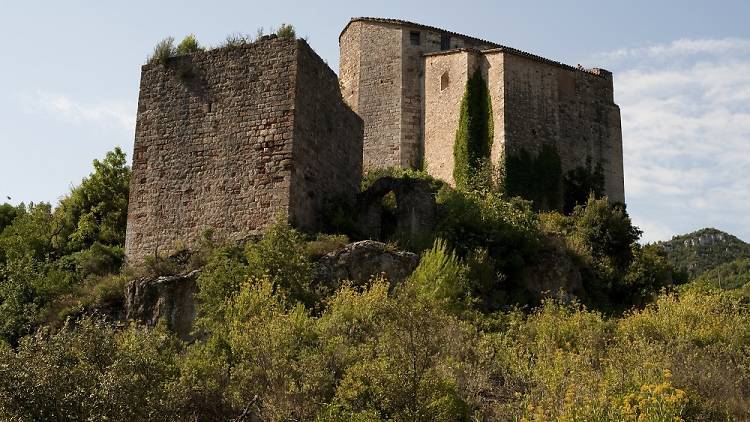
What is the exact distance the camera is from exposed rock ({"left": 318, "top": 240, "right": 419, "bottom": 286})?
63.5 ft

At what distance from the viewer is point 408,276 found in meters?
19.8

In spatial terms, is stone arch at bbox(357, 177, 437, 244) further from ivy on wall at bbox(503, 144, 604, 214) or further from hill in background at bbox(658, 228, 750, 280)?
hill in background at bbox(658, 228, 750, 280)

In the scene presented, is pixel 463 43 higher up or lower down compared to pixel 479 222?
higher up

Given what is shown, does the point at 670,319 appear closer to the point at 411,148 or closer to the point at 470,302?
the point at 470,302

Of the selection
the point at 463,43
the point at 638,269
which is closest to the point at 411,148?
the point at 463,43

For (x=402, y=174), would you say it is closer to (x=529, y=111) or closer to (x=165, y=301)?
(x=529, y=111)

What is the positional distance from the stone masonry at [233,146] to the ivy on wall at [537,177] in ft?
36.3

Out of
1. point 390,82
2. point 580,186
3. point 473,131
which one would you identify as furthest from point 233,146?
point 580,186

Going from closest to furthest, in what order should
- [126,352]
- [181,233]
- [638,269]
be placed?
[126,352] < [181,233] < [638,269]

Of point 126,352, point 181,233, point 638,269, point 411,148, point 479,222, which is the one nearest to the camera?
point 126,352

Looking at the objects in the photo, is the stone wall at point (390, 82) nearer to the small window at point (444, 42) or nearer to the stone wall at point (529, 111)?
the small window at point (444, 42)

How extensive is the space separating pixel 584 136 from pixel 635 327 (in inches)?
703

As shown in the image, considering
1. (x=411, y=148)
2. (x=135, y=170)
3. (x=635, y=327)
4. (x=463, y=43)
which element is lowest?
(x=635, y=327)

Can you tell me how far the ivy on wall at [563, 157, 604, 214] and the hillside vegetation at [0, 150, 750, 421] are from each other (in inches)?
346
